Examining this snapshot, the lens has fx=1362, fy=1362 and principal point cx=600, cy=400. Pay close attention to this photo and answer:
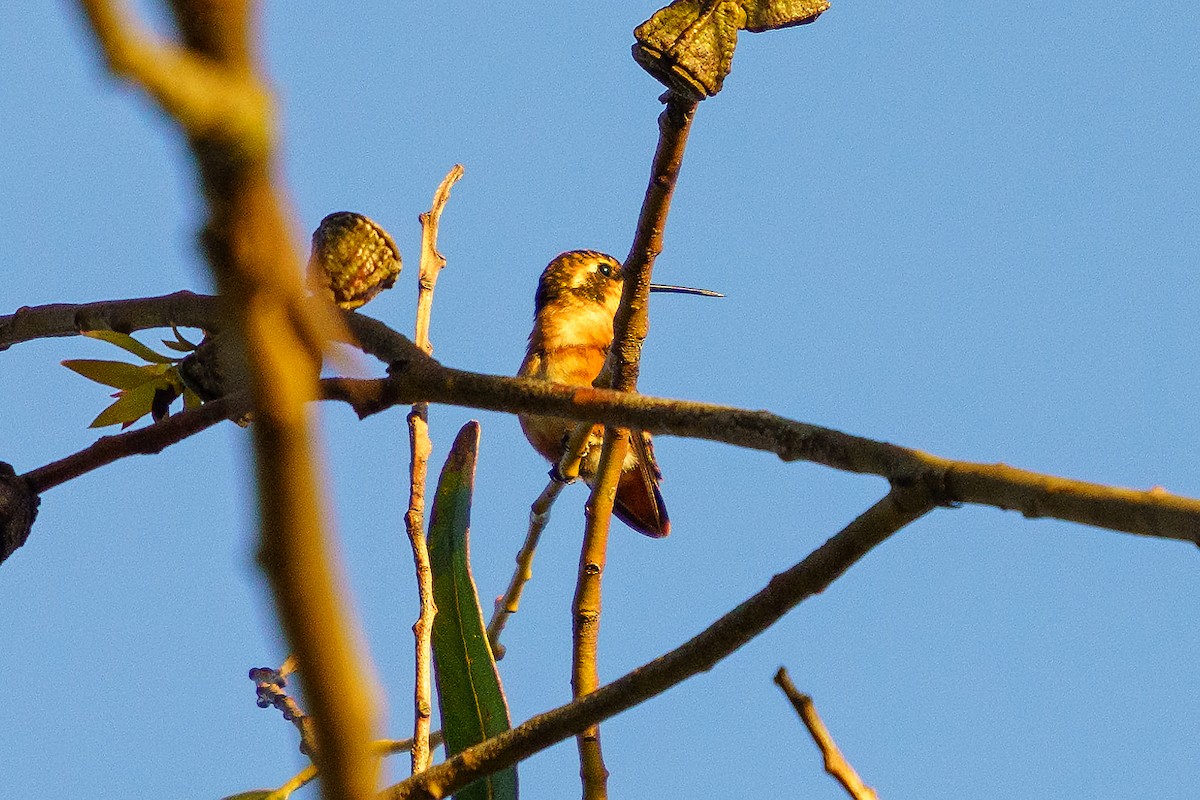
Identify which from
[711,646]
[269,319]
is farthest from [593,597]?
[269,319]

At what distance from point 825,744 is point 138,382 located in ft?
3.58

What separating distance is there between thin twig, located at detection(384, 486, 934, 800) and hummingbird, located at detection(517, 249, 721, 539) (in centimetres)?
327

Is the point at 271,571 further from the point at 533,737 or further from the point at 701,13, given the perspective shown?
the point at 701,13

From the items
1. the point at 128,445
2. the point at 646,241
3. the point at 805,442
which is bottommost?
the point at 805,442

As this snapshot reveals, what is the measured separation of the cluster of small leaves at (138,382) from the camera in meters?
1.93

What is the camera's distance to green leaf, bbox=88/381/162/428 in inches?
77.6

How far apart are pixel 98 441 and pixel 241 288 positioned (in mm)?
1021

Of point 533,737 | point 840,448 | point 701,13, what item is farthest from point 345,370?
point 701,13

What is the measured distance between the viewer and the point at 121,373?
197 cm

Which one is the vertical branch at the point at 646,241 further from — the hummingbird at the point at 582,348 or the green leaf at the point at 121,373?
the hummingbird at the point at 582,348

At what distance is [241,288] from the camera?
520 millimetres

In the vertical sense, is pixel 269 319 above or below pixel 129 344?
below

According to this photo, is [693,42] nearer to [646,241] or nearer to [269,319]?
[646,241]

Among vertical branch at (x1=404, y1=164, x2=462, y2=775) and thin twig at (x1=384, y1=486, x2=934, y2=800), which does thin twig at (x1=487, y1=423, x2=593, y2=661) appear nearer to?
vertical branch at (x1=404, y1=164, x2=462, y2=775)
